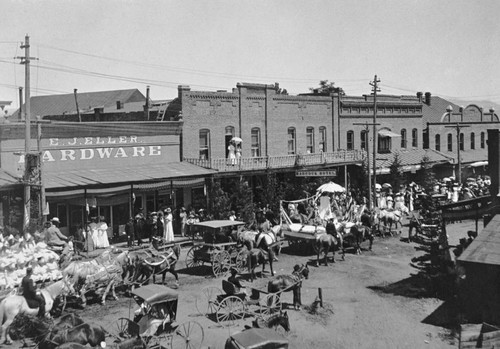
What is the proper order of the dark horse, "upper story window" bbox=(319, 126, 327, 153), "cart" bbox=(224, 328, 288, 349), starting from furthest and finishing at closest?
"upper story window" bbox=(319, 126, 327, 153)
the dark horse
"cart" bbox=(224, 328, 288, 349)

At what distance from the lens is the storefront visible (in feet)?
78.7

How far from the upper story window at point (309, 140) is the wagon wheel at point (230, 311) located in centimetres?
2644

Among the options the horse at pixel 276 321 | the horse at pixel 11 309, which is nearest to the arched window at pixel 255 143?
the horse at pixel 276 321

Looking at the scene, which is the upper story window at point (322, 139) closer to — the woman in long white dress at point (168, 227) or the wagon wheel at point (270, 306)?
the woman in long white dress at point (168, 227)

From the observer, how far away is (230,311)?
14109mm

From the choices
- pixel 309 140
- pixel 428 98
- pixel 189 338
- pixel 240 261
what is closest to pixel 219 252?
pixel 240 261

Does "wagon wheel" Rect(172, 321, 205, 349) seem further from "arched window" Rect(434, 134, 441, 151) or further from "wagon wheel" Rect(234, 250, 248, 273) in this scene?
"arched window" Rect(434, 134, 441, 151)

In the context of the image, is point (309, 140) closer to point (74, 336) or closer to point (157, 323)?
point (157, 323)

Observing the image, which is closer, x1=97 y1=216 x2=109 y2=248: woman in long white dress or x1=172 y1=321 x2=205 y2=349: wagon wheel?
x1=172 y1=321 x2=205 y2=349: wagon wheel

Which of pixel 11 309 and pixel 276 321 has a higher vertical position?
pixel 11 309

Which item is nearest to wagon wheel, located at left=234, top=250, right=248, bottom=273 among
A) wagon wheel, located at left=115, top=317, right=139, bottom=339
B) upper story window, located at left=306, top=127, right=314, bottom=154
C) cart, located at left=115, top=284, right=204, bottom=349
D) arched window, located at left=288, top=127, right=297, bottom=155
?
cart, located at left=115, top=284, right=204, bottom=349

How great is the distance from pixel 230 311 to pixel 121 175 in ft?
44.6

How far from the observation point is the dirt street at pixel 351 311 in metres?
13.3

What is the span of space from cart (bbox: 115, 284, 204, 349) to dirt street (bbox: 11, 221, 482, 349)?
738 mm
